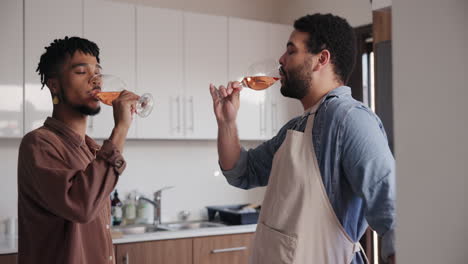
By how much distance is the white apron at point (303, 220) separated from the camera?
1.42m

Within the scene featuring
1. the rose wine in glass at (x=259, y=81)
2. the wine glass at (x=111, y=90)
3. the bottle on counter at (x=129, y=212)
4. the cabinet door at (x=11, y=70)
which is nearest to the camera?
the wine glass at (x=111, y=90)

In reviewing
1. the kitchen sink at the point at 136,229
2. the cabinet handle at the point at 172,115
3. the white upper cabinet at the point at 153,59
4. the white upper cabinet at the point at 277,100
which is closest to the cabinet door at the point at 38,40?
the white upper cabinet at the point at 153,59

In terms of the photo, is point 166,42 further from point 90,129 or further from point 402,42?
point 402,42

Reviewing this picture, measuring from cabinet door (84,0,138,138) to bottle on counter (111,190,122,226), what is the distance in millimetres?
501

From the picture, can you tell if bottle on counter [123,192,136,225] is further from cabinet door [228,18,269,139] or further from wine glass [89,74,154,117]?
wine glass [89,74,154,117]

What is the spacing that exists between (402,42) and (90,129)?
3155 mm

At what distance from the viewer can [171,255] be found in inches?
133

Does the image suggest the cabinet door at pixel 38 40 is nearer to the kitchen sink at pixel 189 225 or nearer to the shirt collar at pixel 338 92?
the kitchen sink at pixel 189 225

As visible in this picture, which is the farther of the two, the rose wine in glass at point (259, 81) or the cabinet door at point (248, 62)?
the cabinet door at point (248, 62)

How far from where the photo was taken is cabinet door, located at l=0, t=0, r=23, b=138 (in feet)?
10.4

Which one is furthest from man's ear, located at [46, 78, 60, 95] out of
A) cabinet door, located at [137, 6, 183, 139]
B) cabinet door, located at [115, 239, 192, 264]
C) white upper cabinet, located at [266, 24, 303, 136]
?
white upper cabinet, located at [266, 24, 303, 136]

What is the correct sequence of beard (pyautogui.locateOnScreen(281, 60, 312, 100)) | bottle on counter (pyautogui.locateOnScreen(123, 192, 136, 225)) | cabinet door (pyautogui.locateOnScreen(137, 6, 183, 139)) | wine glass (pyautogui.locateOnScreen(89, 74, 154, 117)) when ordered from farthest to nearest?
bottle on counter (pyautogui.locateOnScreen(123, 192, 136, 225)), cabinet door (pyautogui.locateOnScreen(137, 6, 183, 139)), wine glass (pyautogui.locateOnScreen(89, 74, 154, 117)), beard (pyautogui.locateOnScreen(281, 60, 312, 100))

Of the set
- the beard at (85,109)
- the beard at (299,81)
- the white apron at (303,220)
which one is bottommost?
the white apron at (303,220)

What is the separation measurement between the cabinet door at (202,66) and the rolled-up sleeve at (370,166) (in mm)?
2423
